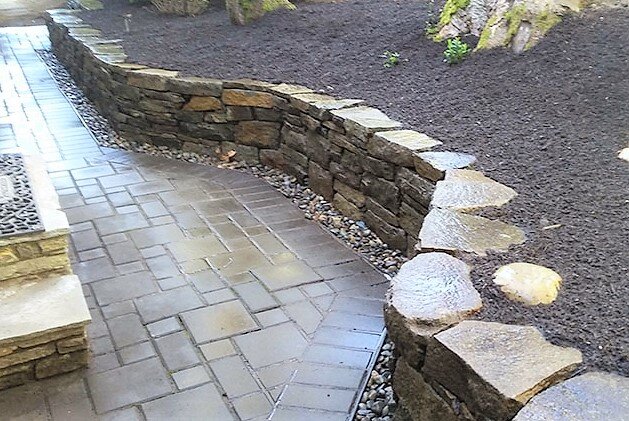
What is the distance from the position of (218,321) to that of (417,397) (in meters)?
1.06

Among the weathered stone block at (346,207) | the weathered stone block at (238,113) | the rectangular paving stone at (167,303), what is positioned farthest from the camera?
the weathered stone block at (238,113)

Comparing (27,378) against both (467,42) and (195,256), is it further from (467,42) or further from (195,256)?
(467,42)

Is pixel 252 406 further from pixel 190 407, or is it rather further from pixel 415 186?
pixel 415 186

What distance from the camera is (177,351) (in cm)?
229

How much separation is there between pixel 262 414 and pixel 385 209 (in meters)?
1.40

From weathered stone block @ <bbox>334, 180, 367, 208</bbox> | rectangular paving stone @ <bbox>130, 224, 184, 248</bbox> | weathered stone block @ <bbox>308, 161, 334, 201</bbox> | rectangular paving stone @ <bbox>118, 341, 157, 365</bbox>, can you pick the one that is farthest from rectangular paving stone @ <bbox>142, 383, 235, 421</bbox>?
weathered stone block @ <bbox>308, 161, 334, 201</bbox>

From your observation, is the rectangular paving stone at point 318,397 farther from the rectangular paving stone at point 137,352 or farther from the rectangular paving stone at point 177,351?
the rectangular paving stone at point 137,352

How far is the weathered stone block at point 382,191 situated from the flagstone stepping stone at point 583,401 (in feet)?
5.52

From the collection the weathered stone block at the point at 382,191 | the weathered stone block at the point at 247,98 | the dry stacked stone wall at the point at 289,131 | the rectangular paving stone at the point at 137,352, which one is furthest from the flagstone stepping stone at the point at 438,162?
the weathered stone block at the point at 247,98

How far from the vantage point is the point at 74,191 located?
3734mm

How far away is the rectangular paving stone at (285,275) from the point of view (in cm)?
276

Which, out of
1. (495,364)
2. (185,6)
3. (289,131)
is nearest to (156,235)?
(289,131)

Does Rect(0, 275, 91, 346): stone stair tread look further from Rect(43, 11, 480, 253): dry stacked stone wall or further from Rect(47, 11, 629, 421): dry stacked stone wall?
Rect(43, 11, 480, 253): dry stacked stone wall

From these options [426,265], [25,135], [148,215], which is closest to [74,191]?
[148,215]
